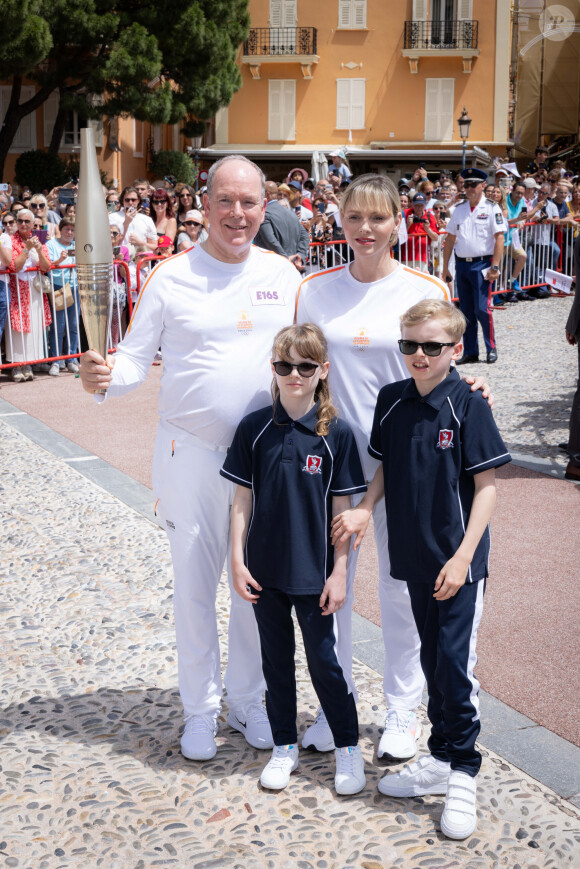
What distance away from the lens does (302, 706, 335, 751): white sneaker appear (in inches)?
144

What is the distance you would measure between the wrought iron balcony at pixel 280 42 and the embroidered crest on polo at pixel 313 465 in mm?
39945

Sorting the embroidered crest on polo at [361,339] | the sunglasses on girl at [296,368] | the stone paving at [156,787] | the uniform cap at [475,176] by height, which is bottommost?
the stone paving at [156,787]

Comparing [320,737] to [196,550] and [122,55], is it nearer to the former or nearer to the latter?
[196,550]

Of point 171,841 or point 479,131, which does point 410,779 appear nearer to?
point 171,841

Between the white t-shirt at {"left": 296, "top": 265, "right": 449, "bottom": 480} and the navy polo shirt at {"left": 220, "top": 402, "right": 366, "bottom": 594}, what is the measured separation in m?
0.19

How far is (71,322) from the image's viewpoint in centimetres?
1188

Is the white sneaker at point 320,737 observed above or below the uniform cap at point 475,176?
below

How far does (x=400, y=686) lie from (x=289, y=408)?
1.13 meters

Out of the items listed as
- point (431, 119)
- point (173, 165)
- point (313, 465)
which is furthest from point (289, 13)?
point (313, 465)

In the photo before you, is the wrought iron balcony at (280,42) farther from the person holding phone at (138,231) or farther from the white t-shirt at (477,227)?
the white t-shirt at (477,227)

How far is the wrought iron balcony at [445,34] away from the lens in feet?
132

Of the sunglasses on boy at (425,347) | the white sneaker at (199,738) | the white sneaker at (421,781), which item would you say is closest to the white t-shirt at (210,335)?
the sunglasses on boy at (425,347)

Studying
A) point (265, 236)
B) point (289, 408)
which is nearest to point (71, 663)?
point (289, 408)

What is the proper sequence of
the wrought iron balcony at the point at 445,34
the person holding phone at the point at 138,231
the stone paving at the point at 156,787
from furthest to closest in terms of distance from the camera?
the wrought iron balcony at the point at 445,34 < the person holding phone at the point at 138,231 < the stone paving at the point at 156,787
